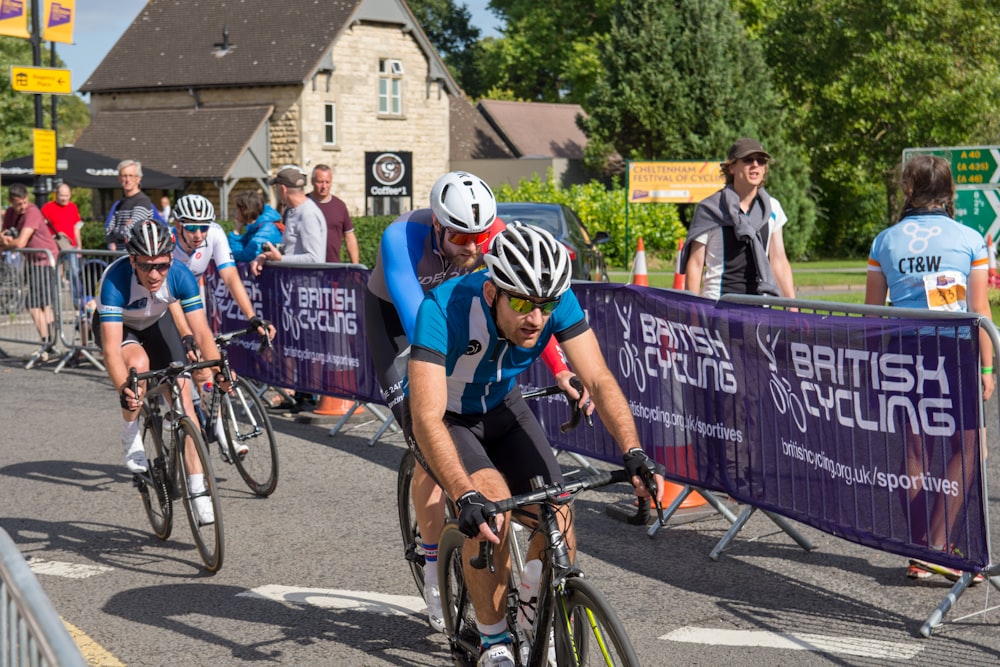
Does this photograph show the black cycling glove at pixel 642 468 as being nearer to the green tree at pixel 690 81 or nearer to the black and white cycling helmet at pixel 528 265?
the black and white cycling helmet at pixel 528 265

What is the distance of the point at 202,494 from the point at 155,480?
2.26 feet

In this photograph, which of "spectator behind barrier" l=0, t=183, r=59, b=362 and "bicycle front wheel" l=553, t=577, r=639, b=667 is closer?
"bicycle front wheel" l=553, t=577, r=639, b=667

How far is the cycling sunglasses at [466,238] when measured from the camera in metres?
5.20

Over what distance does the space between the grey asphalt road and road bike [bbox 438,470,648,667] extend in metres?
1.01

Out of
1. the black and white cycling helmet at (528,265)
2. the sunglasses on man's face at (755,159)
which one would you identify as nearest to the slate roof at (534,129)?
the sunglasses on man's face at (755,159)

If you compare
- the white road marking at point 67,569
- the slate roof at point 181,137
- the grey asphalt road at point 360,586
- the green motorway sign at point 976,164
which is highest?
the slate roof at point 181,137

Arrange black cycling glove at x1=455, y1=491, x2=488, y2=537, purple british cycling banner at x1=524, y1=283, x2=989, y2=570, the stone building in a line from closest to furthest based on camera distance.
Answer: black cycling glove at x1=455, y1=491, x2=488, y2=537 → purple british cycling banner at x1=524, y1=283, x2=989, y2=570 → the stone building

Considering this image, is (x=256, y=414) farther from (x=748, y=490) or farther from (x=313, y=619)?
(x=748, y=490)

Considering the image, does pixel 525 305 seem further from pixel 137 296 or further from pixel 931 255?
pixel 137 296

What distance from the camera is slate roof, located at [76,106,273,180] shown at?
1885 inches

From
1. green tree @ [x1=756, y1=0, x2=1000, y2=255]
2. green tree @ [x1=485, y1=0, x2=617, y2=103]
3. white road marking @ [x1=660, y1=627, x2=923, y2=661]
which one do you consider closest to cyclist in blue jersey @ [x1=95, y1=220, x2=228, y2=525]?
white road marking @ [x1=660, y1=627, x2=923, y2=661]

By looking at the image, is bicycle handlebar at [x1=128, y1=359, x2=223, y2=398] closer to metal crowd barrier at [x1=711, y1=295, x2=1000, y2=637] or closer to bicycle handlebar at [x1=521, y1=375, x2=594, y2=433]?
bicycle handlebar at [x1=521, y1=375, x2=594, y2=433]

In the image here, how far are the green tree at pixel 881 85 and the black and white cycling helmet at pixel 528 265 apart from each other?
36.1 m

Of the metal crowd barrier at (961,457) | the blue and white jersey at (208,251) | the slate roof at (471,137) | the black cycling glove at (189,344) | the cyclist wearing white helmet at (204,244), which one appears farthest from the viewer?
the slate roof at (471,137)
